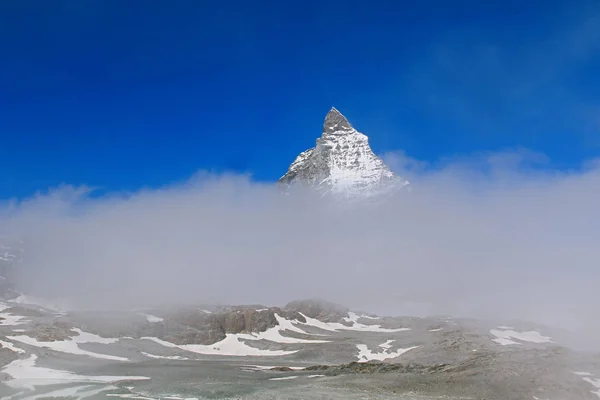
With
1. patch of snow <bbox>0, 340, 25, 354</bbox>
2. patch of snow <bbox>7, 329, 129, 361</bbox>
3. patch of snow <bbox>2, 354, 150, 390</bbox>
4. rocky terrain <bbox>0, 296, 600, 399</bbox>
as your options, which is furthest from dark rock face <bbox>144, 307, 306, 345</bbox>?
patch of snow <bbox>2, 354, 150, 390</bbox>

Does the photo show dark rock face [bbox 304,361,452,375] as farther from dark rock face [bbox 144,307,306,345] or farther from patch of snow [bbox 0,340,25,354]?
dark rock face [bbox 144,307,306,345]

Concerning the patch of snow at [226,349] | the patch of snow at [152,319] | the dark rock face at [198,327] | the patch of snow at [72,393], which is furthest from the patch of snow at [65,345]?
the patch of snow at [72,393]

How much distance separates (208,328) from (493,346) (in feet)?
304

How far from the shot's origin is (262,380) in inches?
3944

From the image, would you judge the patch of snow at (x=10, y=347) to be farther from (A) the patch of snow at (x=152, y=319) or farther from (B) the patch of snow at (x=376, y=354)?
(B) the patch of snow at (x=376, y=354)

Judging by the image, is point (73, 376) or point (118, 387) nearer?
point (118, 387)

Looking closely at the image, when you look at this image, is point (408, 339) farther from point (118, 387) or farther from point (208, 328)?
point (118, 387)

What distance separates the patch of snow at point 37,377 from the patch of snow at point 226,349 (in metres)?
59.2

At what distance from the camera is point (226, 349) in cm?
17438

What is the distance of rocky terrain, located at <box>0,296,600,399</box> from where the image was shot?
282 ft

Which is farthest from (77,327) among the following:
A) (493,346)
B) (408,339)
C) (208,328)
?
(493,346)

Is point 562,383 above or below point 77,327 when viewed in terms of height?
below

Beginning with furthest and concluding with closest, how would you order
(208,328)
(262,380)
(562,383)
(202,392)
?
(208,328), (262,380), (562,383), (202,392)

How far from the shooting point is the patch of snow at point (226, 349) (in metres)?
166
